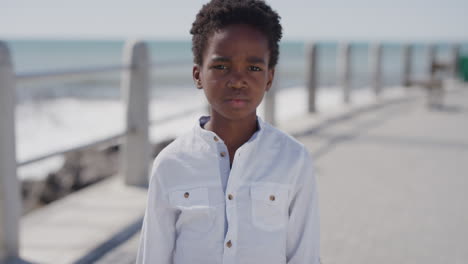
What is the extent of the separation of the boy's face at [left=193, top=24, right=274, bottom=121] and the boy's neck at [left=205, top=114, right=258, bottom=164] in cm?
9

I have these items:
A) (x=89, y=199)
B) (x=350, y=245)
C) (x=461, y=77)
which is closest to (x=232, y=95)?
(x=350, y=245)

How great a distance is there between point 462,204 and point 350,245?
138 cm

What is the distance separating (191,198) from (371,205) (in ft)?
8.69

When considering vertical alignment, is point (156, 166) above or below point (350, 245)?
above

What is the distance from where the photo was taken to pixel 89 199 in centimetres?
406

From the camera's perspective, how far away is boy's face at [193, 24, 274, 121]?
154 cm

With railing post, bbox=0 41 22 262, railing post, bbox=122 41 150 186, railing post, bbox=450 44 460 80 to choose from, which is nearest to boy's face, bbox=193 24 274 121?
railing post, bbox=0 41 22 262

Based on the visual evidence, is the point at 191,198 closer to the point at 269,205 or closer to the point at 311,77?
the point at 269,205

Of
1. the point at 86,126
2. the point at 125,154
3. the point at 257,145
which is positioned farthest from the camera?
the point at 86,126

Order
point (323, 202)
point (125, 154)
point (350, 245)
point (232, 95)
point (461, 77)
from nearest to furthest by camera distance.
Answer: point (232, 95) < point (350, 245) < point (323, 202) < point (125, 154) < point (461, 77)

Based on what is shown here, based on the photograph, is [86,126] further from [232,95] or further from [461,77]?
[461,77]

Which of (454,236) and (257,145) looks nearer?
(257,145)

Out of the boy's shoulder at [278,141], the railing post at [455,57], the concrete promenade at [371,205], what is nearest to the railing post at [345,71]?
the concrete promenade at [371,205]

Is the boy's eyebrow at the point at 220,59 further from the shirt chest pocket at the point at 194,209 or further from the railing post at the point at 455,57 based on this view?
the railing post at the point at 455,57
